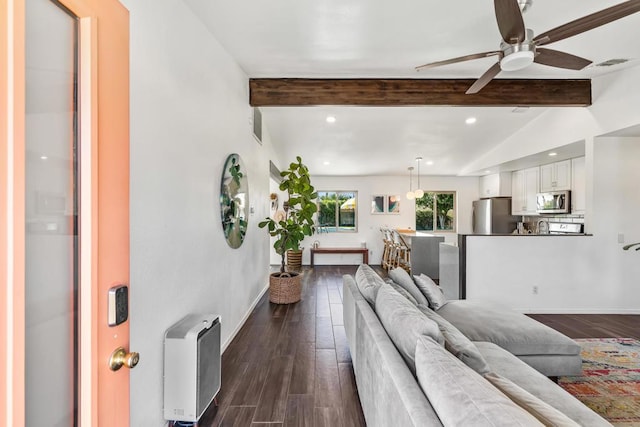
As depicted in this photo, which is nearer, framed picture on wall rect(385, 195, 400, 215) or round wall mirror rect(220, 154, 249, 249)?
round wall mirror rect(220, 154, 249, 249)

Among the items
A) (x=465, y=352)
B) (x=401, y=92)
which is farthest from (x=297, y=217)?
(x=465, y=352)

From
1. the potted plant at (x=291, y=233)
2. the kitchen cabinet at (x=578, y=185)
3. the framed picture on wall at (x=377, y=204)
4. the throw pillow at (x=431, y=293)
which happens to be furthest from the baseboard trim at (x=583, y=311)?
the framed picture on wall at (x=377, y=204)

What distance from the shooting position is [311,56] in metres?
2.86

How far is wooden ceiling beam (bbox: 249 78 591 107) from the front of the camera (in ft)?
11.2

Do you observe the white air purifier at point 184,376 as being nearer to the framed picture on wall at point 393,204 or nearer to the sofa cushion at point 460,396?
the sofa cushion at point 460,396

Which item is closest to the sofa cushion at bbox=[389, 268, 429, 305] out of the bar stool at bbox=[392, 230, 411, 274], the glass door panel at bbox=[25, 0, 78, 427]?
the glass door panel at bbox=[25, 0, 78, 427]

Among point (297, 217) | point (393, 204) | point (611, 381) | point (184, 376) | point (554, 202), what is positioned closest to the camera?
point (184, 376)

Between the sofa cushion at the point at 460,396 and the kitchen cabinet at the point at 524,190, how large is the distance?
573 centimetres

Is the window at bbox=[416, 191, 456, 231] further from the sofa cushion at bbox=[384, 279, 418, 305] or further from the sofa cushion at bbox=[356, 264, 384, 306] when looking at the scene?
the sofa cushion at bbox=[356, 264, 384, 306]

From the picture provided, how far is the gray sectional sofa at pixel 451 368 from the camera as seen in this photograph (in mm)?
894

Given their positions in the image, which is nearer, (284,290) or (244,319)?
(244,319)

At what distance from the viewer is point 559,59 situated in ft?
6.92

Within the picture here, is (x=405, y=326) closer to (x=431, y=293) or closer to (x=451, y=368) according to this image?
(x=451, y=368)

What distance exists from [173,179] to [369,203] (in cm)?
612
